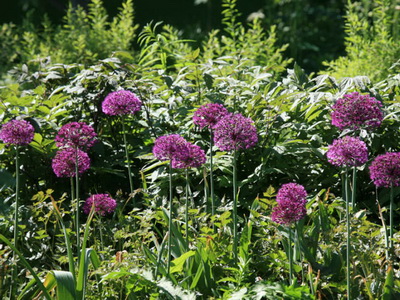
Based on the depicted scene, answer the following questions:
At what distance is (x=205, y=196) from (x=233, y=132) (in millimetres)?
723

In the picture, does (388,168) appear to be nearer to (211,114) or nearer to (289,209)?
(289,209)

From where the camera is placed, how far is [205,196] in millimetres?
3199

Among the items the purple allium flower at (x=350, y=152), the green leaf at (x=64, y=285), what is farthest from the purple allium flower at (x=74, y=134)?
the purple allium flower at (x=350, y=152)

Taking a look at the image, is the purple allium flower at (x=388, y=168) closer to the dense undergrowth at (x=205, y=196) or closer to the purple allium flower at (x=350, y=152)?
the purple allium flower at (x=350, y=152)

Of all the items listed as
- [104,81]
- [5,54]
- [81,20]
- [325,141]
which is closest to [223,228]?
[325,141]

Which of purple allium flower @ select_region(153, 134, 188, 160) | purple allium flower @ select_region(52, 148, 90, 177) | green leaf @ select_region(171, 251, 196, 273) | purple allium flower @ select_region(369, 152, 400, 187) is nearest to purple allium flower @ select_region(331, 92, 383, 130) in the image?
purple allium flower @ select_region(369, 152, 400, 187)

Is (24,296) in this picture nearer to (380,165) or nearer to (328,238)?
(328,238)

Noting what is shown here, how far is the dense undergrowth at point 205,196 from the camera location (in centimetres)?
266

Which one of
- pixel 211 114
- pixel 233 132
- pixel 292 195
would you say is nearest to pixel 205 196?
pixel 211 114

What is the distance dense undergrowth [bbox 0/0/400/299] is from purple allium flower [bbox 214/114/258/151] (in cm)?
35

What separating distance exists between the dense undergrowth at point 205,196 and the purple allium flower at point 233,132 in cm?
35

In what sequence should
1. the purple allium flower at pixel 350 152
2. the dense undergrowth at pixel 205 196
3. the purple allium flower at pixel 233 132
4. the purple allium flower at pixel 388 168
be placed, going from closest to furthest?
the purple allium flower at pixel 350 152 < the purple allium flower at pixel 388 168 < the purple allium flower at pixel 233 132 < the dense undergrowth at pixel 205 196

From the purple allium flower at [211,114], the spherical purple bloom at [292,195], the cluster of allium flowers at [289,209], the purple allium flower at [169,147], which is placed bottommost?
the cluster of allium flowers at [289,209]

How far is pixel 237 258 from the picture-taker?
2.77m
